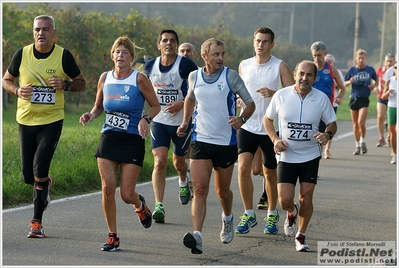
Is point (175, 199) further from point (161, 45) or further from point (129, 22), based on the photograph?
point (129, 22)

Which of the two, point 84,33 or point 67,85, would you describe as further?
point 84,33

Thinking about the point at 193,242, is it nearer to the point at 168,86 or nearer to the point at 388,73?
the point at 168,86

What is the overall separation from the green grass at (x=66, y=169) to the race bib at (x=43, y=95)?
6.57 ft

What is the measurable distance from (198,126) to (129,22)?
19.1 metres

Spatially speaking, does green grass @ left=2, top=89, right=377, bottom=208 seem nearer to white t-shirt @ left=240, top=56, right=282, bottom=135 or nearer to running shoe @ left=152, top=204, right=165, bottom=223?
running shoe @ left=152, top=204, right=165, bottom=223

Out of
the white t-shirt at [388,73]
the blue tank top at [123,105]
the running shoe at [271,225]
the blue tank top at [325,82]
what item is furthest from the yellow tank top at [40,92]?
the white t-shirt at [388,73]

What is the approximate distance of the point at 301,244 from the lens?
8.56 m

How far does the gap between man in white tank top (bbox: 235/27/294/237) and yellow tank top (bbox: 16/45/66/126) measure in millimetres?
1941

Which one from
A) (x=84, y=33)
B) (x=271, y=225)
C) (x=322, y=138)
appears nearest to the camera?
(x=322, y=138)

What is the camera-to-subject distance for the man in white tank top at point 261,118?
9.67m

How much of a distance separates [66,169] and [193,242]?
507cm

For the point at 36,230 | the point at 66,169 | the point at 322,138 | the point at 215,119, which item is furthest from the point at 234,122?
the point at 66,169

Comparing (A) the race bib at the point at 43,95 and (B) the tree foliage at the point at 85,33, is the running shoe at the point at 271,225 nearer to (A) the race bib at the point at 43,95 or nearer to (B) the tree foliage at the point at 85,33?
(A) the race bib at the point at 43,95

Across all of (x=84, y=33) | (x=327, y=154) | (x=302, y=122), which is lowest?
(x=327, y=154)
